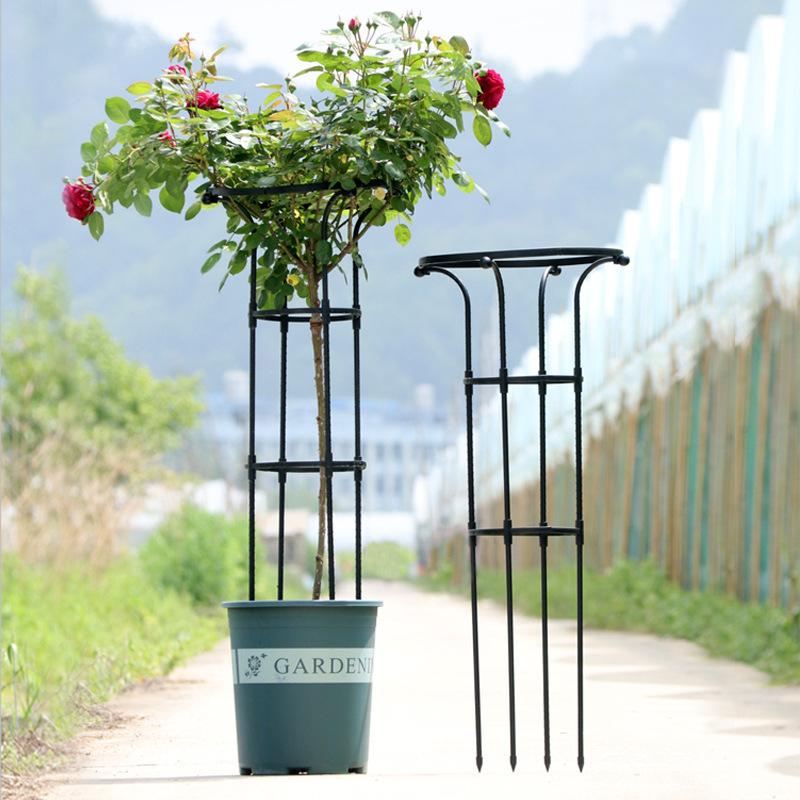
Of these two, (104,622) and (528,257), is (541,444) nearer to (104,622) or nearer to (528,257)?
Result: (528,257)

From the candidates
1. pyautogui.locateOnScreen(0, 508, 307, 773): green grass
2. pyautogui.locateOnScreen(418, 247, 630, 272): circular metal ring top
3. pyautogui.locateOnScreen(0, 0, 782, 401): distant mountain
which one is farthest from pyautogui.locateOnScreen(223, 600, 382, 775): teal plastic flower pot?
pyautogui.locateOnScreen(0, 0, 782, 401): distant mountain

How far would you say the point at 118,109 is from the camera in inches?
118

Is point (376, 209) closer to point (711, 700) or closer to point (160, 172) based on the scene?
point (160, 172)

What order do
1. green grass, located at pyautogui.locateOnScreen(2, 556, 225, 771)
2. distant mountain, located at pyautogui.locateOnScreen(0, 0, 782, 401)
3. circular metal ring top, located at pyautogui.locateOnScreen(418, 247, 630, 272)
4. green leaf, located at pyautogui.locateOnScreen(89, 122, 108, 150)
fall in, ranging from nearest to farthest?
circular metal ring top, located at pyautogui.locateOnScreen(418, 247, 630, 272) → green leaf, located at pyautogui.locateOnScreen(89, 122, 108, 150) → green grass, located at pyautogui.locateOnScreen(2, 556, 225, 771) → distant mountain, located at pyautogui.locateOnScreen(0, 0, 782, 401)

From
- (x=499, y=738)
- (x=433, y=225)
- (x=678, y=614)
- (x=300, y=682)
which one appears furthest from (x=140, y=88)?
(x=433, y=225)

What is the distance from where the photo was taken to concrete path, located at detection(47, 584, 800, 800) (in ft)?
9.14

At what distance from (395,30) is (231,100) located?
460mm

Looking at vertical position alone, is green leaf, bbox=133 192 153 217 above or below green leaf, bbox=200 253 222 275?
above

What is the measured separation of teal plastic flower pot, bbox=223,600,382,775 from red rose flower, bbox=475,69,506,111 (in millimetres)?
1224

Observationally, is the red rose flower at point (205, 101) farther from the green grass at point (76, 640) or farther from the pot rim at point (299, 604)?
the green grass at point (76, 640)

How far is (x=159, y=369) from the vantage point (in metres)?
85.1

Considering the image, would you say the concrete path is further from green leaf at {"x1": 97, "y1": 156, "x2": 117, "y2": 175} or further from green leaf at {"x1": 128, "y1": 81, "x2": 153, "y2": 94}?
green leaf at {"x1": 128, "y1": 81, "x2": 153, "y2": 94}

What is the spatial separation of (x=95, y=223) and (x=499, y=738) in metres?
1.91

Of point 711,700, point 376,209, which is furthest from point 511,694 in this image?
point 711,700
